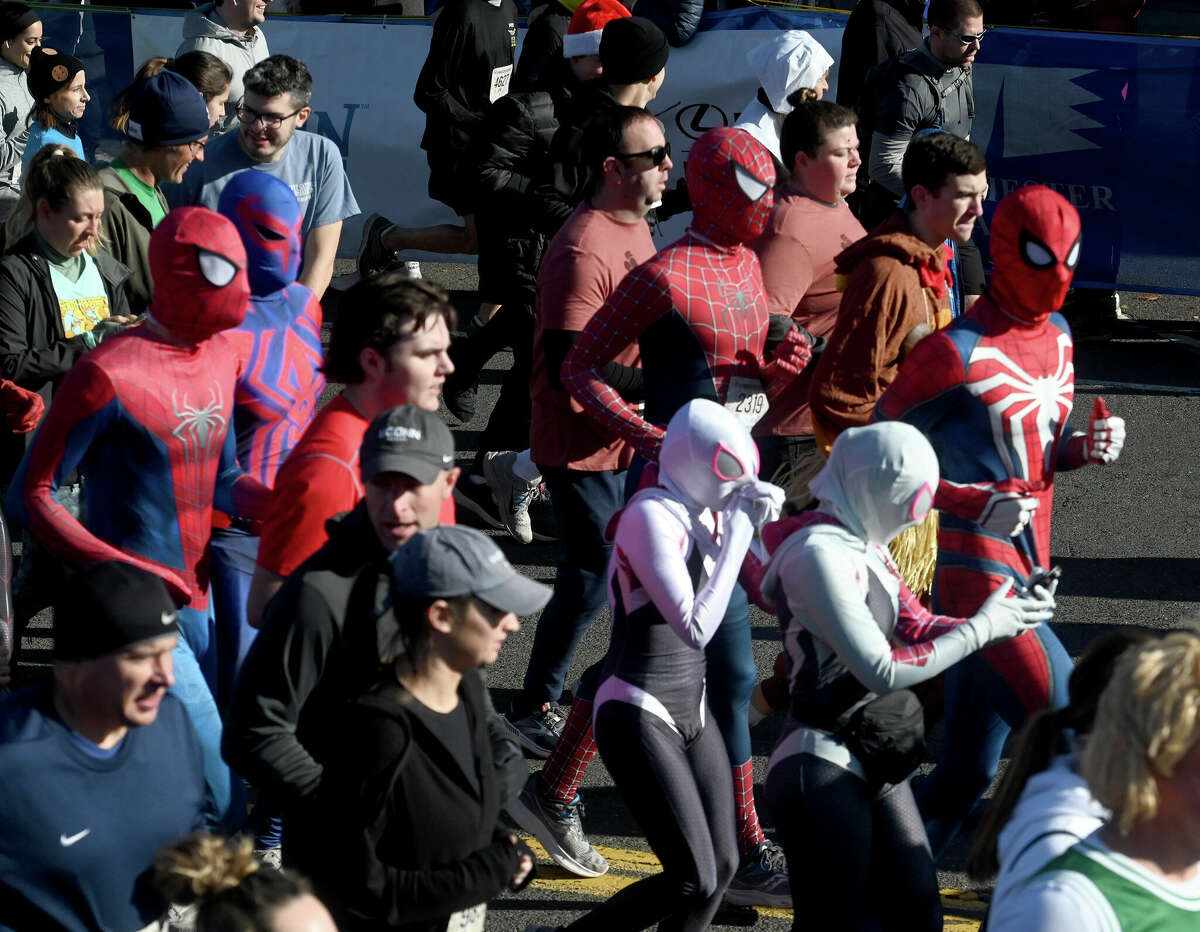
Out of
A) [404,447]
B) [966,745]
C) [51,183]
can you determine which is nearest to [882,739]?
[966,745]

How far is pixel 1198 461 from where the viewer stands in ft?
30.1

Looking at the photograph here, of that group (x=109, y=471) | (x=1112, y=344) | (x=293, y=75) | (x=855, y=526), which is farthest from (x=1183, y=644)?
(x=1112, y=344)

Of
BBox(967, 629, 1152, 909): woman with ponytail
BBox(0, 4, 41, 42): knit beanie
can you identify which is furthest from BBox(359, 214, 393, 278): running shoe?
BBox(967, 629, 1152, 909): woman with ponytail

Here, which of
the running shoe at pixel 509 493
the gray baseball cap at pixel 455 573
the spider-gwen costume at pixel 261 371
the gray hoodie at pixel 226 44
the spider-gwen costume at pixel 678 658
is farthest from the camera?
the gray hoodie at pixel 226 44

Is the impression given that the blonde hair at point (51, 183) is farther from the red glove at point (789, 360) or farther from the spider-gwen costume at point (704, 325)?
the red glove at point (789, 360)

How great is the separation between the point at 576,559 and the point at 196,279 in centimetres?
180

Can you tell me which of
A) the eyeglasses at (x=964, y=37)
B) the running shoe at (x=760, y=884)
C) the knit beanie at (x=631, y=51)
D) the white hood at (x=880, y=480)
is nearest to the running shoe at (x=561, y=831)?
the running shoe at (x=760, y=884)

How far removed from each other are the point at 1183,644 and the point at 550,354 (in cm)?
320

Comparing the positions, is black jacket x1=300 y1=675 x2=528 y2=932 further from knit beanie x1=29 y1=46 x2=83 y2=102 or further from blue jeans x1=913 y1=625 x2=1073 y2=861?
knit beanie x1=29 y1=46 x2=83 y2=102

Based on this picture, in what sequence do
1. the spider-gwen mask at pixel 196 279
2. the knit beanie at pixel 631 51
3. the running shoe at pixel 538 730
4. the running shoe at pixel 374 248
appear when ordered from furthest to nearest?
1. the running shoe at pixel 374 248
2. the knit beanie at pixel 631 51
3. the running shoe at pixel 538 730
4. the spider-gwen mask at pixel 196 279

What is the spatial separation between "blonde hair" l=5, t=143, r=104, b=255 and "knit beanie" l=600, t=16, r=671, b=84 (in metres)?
2.28

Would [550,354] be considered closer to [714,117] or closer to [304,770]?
[304,770]

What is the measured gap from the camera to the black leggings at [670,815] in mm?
4254

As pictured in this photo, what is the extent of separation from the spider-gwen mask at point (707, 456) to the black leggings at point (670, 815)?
569 millimetres
